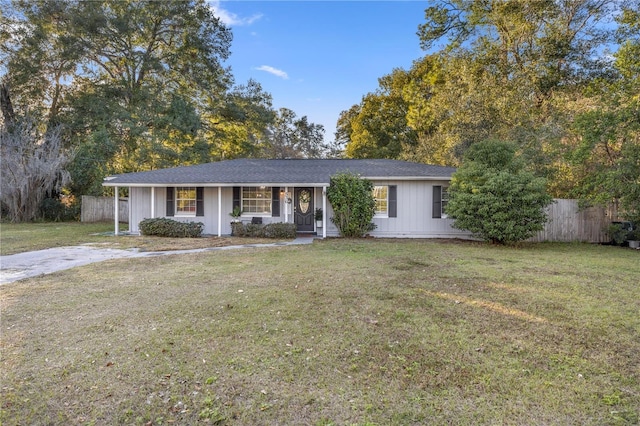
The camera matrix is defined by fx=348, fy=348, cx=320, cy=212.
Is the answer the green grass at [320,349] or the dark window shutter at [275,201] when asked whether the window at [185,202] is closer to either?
the dark window shutter at [275,201]

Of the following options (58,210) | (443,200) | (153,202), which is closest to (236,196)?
(153,202)

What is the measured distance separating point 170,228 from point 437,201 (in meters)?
→ 10.3

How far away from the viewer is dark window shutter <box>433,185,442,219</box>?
13.5 m

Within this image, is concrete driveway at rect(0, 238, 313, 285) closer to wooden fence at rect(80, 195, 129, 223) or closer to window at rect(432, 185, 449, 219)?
window at rect(432, 185, 449, 219)

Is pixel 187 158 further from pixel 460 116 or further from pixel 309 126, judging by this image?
pixel 309 126

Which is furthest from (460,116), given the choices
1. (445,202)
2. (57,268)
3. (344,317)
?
(57,268)

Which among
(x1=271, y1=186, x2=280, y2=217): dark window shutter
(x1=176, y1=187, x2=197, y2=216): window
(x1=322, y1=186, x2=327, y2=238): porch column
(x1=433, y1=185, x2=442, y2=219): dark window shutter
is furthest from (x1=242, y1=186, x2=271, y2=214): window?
(x1=433, y1=185, x2=442, y2=219): dark window shutter

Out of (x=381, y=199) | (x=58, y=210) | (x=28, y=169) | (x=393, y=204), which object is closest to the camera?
(x=393, y=204)

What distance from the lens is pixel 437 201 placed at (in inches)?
Answer: 532

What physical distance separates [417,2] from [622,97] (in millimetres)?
10159

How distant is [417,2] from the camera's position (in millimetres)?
17281

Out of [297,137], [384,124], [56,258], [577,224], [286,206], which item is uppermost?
[297,137]

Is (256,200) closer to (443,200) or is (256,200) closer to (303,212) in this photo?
(303,212)

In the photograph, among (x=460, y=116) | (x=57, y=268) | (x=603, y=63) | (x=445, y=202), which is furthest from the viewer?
(x=460, y=116)
